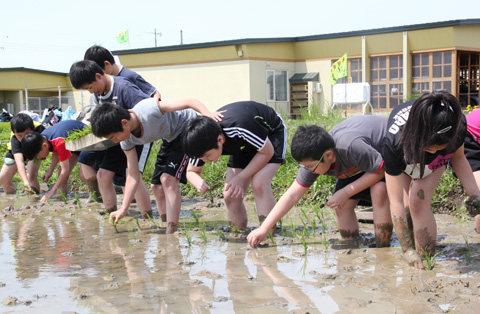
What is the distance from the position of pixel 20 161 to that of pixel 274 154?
472 centimetres

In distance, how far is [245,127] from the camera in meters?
4.25

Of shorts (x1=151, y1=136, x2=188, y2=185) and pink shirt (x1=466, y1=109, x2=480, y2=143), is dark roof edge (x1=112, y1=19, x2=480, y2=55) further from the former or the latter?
shorts (x1=151, y1=136, x2=188, y2=185)

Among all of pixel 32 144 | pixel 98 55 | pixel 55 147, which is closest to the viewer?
pixel 98 55

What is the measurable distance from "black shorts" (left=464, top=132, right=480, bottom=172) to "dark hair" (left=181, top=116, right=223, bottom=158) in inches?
77.0

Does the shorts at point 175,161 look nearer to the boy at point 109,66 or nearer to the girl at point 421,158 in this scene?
the boy at point 109,66

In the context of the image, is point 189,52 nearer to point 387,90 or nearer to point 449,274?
point 387,90

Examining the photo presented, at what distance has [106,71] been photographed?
597cm

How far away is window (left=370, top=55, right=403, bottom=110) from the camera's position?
19.5 metres

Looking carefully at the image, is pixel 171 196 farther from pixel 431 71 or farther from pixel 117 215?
pixel 431 71

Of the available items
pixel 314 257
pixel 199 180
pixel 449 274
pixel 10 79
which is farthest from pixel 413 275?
pixel 10 79

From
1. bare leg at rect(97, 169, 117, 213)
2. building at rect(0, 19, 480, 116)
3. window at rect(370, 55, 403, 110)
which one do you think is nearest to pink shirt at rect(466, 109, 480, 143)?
bare leg at rect(97, 169, 117, 213)

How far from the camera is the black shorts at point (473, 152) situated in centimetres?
408

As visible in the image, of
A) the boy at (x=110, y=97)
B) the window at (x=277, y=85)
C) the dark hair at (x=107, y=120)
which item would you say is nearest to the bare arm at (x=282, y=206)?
the dark hair at (x=107, y=120)


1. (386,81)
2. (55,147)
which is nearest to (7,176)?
(55,147)
